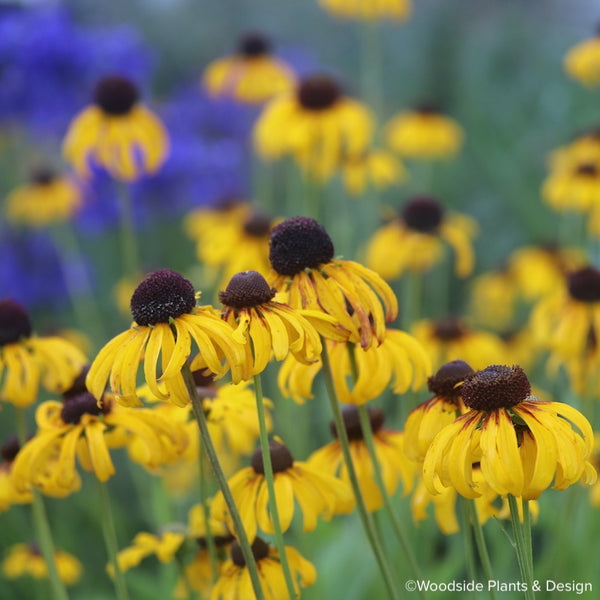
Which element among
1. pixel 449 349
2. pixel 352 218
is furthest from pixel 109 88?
pixel 352 218

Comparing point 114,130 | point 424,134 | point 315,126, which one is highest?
point 114,130

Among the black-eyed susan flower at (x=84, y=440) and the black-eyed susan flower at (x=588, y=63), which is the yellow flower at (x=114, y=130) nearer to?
the black-eyed susan flower at (x=84, y=440)

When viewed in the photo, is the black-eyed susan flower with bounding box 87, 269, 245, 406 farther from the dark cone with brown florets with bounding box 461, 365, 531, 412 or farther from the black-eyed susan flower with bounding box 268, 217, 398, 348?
the dark cone with brown florets with bounding box 461, 365, 531, 412

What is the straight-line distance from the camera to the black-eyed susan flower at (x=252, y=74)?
11.9 ft

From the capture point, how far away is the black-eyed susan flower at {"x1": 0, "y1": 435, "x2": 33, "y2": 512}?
1525 millimetres

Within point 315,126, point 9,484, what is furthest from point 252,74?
point 9,484

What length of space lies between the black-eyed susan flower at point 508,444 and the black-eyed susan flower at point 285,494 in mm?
266

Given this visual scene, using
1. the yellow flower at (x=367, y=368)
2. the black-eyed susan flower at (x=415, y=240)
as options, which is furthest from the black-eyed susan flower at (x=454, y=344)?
the yellow flower at (x=367, y=368)

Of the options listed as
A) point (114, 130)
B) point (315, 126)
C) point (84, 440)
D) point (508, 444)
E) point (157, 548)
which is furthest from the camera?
point (315, 126)

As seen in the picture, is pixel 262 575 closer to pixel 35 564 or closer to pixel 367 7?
pixel 35 564

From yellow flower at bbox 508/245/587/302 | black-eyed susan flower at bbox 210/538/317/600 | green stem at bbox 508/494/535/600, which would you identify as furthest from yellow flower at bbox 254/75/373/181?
green stem at bbox 508/494/535/600

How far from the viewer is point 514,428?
108 cm

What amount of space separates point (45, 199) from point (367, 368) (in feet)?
8.95

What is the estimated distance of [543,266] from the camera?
12.2 ft
